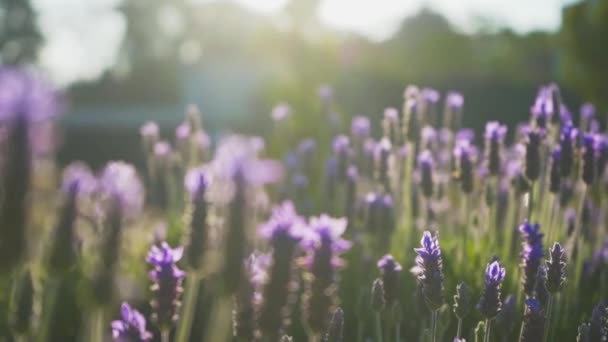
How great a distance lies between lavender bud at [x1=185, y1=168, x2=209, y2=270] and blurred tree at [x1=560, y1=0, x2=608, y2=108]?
14.0m

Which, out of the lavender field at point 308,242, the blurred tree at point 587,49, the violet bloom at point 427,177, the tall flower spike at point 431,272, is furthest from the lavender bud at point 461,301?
the blurred tree at point 587,49

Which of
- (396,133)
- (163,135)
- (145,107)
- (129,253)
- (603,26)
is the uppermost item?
(145,107)

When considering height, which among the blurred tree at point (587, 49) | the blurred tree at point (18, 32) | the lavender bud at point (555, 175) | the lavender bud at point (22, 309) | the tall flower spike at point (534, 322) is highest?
the blurred tree at point (18, 32)

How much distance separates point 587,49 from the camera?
598 inches

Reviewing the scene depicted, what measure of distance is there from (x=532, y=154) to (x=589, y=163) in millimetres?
253

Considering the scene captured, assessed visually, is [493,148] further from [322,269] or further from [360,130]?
[322,269]

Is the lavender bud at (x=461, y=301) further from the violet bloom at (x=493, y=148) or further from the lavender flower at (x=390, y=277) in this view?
the violet bloom at (x=493, y=148)

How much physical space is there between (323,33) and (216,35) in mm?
26275

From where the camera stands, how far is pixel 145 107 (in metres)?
37.8

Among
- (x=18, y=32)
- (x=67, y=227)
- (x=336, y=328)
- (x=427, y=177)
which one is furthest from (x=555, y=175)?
(x=18, y=32)

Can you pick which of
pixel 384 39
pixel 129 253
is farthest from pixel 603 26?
pixel 129 253

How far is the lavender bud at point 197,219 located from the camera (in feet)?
6.52

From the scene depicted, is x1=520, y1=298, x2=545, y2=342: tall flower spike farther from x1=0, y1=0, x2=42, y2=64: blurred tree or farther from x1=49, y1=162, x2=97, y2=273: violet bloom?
x1=0, y1=0, x2=42, y2=64: blurred tree

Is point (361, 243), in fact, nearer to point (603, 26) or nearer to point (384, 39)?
point (603, 26)
